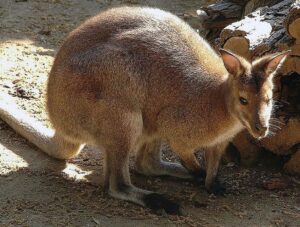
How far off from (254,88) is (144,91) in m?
0.85

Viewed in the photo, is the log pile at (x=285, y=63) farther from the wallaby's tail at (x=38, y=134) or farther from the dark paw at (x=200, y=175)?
the wallaby's tail at (x=38, y=134)

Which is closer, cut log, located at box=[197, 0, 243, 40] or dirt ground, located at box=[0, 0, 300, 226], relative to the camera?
dirt ground, located at box=[0, 0, 300, 226]

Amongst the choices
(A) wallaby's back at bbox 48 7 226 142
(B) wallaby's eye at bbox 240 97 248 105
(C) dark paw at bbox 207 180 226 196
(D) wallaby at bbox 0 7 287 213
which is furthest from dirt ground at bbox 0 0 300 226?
(B) wallaby's eye at bbox 240 97 248 105

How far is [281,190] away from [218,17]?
1.99 meters

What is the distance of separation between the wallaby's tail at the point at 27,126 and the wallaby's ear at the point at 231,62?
65.7 inches

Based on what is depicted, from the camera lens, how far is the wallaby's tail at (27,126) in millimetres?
5184

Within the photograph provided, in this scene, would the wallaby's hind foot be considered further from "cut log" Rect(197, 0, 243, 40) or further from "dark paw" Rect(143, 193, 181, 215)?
"cut log" Rect(197, 0, 243, 40)

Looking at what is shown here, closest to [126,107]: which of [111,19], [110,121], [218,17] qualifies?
[110,121]

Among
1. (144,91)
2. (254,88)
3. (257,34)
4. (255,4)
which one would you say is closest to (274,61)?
(254,88)

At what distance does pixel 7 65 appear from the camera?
6.54 m

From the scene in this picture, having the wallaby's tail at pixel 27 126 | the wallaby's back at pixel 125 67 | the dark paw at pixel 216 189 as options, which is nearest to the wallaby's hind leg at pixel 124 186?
the wallaby's back at pixel 125 67

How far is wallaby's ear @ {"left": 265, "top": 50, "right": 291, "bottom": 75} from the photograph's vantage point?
13.6ft

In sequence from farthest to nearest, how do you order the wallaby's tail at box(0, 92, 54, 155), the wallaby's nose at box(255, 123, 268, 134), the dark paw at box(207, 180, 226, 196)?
the wallaby's tail at box(0, 92, 54, 155)
the dark paw at box(207, 180, 226, 196)
the wallaby's nose at box(255, 123, 268, 134)

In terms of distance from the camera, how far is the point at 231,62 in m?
4.24
